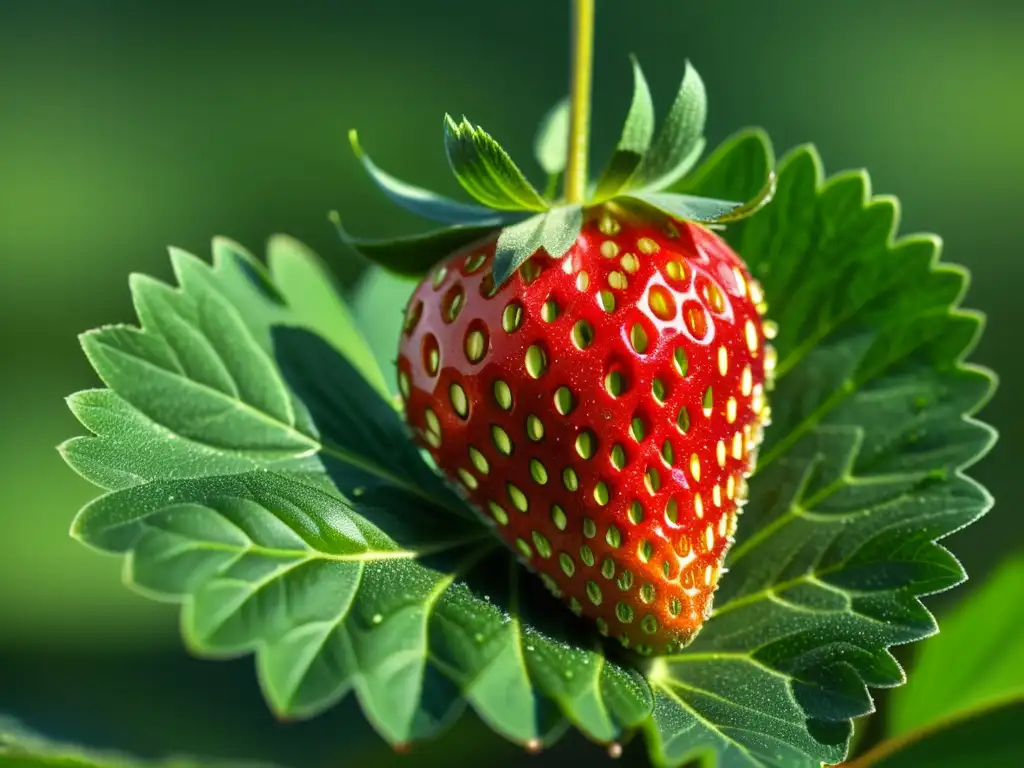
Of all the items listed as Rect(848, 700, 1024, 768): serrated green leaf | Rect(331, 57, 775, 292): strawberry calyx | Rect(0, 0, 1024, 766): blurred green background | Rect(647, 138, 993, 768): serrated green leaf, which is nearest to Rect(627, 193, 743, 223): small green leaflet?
Rect(331, 57, 775, 292): strawberry calyx

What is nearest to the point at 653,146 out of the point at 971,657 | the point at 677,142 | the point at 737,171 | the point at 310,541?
the point at 677,142

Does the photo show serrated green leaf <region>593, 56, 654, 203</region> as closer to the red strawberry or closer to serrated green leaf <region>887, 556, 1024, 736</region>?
the red strawberry

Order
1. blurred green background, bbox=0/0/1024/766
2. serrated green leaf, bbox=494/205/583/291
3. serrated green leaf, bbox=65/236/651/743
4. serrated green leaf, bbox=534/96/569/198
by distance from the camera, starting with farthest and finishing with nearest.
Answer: blurred green background, bbox=0/0/1024/766 → serrated green leaf, bbox=534/96/569/198 → serrated green leaf, bbox=494/205/583/291 → serrated green leaf, bbox=65/236/651/743

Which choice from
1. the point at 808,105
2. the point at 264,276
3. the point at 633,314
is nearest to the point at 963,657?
the point at 633,314

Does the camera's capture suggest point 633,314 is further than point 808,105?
No

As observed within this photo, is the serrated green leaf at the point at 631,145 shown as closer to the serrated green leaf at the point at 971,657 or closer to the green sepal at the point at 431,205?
the green sepal at the point at 431,205

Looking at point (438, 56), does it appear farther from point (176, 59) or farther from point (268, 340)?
point (268, 340)
